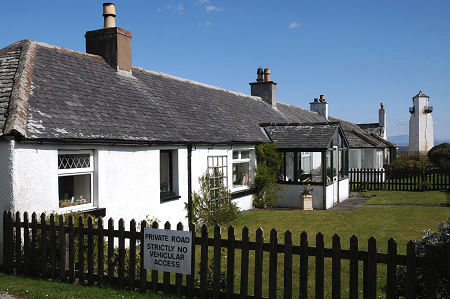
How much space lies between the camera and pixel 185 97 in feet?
54.2

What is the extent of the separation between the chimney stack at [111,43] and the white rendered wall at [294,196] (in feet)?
27.2

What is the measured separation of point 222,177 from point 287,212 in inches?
128

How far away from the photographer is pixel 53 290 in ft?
20.8

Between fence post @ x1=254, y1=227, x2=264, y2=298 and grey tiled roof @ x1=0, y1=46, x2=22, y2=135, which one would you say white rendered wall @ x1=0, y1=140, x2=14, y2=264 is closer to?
grey tiled roof @ x1=0, y1=46, x2=22, y2=135

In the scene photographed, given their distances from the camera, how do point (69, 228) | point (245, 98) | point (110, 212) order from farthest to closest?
point (245, 98), point (110, 212), point (69, 228)

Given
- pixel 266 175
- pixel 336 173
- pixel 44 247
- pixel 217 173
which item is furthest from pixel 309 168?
pixel 44 247

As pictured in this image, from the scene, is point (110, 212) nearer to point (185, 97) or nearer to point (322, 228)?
point (322, 228)

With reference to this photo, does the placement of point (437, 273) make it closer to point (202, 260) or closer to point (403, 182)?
point (202, 260)

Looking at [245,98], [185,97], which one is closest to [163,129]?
[185,97]

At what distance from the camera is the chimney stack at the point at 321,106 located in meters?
38.3

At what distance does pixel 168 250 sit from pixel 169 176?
6.56 metres

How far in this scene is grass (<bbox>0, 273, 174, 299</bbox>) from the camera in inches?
239

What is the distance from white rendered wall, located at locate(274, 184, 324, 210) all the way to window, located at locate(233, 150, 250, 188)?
5.88 ft

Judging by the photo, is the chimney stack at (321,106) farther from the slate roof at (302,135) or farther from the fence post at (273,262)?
the fence post at (273,262)
